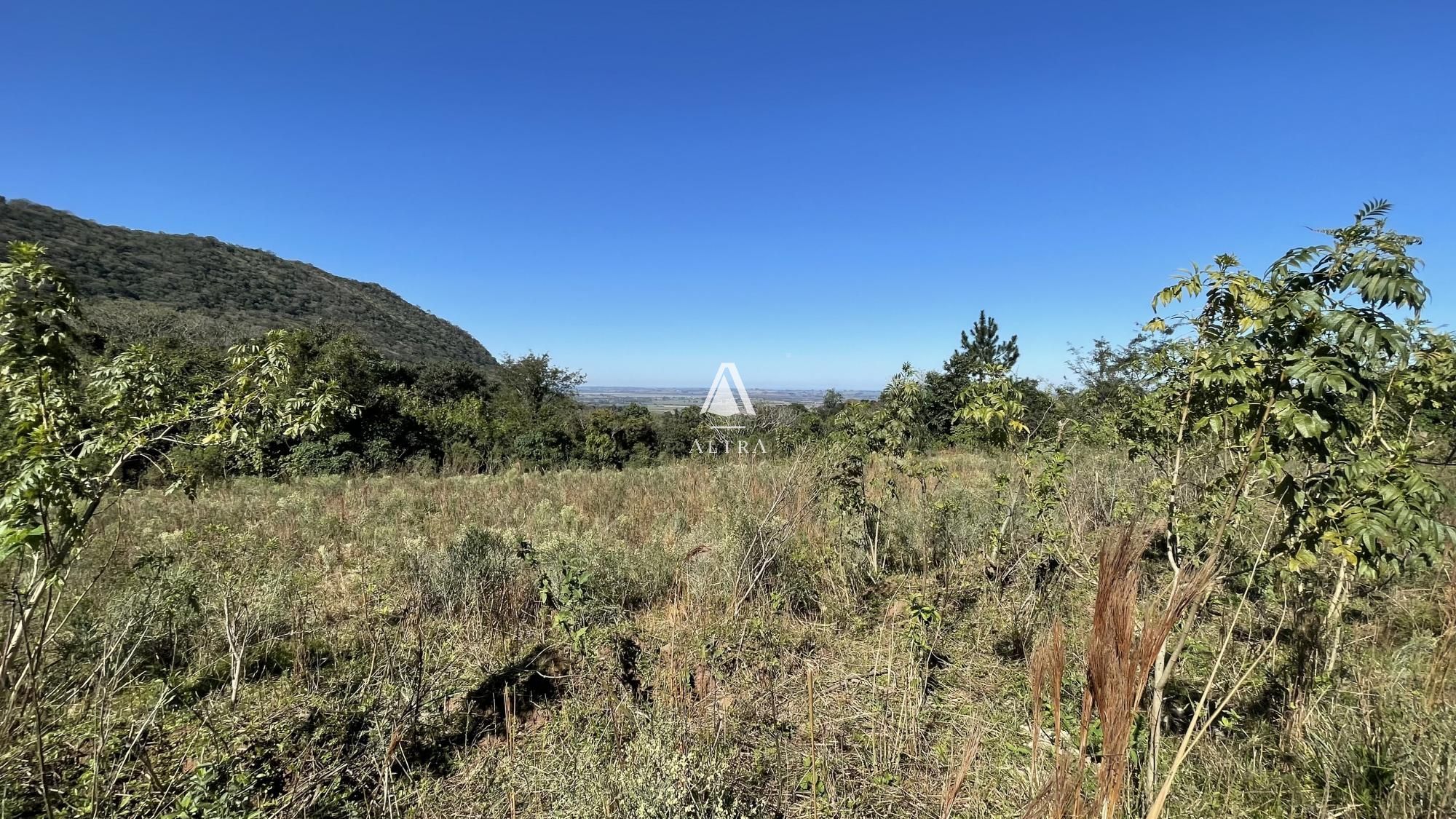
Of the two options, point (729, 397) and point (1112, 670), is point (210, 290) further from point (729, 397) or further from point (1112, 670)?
point (1112, 670)

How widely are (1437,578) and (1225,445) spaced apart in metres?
3.97

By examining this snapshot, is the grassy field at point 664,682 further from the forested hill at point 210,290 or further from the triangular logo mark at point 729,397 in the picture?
the forested hill at point 210,290

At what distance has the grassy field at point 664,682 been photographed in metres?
2.08

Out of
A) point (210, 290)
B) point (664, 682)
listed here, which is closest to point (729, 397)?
point (664, 682)

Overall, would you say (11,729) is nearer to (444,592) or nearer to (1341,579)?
(444,592)

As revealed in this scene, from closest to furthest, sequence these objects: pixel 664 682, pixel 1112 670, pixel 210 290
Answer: pixel 1112 670 < pixel 664 682 < pixel 210 290

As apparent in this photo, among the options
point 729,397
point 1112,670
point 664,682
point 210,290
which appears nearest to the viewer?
point 1112,670

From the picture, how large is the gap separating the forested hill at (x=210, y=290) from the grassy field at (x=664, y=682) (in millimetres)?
24684

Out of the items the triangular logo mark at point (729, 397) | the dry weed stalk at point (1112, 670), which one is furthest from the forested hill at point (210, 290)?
the dry weed stalk at point (1112, 670)

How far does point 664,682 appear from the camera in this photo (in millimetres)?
2988

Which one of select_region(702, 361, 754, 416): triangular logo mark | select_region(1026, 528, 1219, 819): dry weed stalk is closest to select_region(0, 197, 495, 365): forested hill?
Answer: select_region(702, 361, 754, 416): triangular logo mark

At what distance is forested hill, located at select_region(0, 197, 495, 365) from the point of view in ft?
92.5

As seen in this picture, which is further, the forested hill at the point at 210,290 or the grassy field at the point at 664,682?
the forested hill at the point at 210,290

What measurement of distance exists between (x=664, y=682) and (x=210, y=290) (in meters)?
52.2
